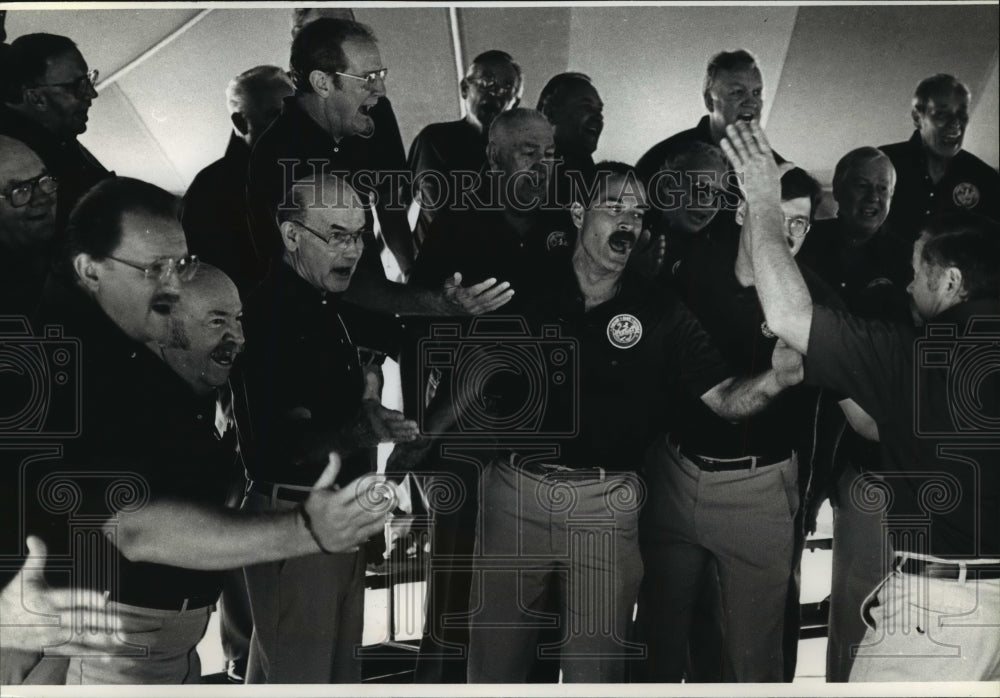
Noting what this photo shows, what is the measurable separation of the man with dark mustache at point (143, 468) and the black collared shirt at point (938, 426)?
1.28m

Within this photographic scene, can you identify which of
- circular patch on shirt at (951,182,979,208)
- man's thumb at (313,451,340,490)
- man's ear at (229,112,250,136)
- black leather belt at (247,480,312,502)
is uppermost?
man's ear at (229,112,250,136)

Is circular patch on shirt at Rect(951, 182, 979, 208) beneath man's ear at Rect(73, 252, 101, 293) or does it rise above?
above

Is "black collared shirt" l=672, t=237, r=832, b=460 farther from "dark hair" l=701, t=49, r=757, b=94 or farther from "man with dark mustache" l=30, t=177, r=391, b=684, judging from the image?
"man with dark mustache" l=30, t=177, r=391, b=684

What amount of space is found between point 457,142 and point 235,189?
0.55 meters

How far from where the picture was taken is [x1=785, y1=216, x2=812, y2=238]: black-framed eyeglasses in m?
2.57

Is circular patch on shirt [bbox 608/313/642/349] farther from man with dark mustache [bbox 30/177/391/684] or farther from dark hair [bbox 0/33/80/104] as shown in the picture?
dark hair [bbox 0/33/80/104]

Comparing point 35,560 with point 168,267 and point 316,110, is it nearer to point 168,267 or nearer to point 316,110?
point 168,267

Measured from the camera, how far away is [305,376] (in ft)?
8.14

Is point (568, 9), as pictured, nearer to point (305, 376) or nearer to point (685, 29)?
point (685, 29)

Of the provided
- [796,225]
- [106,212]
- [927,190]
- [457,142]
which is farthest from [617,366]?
[106,212]

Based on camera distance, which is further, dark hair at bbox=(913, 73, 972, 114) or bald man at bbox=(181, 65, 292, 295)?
dark hair at bbox=(913, 73, 972, 114)

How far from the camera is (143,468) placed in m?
2.48

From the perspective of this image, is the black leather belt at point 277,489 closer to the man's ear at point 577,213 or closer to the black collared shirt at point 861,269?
the man's ear at point 577,213

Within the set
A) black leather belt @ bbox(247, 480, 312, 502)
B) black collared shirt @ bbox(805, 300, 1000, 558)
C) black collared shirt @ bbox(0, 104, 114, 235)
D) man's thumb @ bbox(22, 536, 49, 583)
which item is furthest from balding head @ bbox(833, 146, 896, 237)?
man's thumb @ bbox(22, 536, 49, 583)
